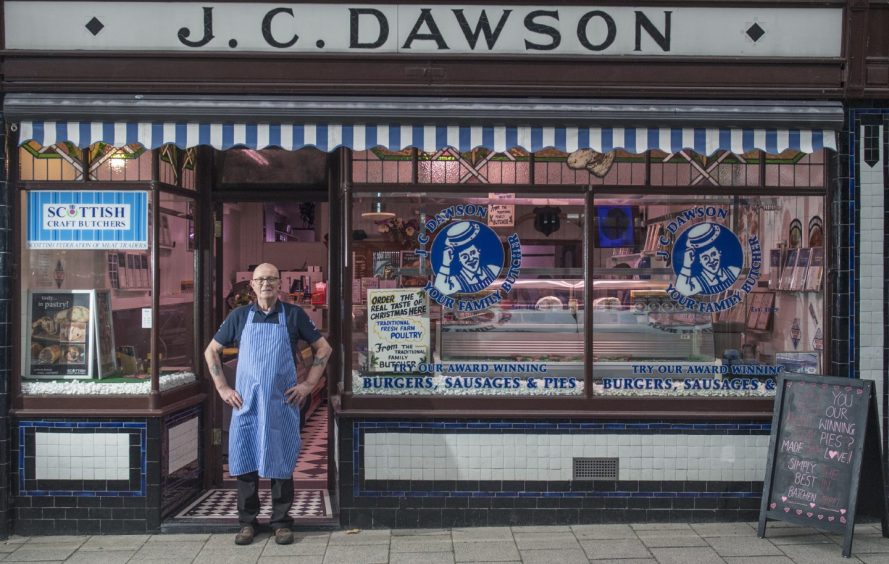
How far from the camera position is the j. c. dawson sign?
5.95 m

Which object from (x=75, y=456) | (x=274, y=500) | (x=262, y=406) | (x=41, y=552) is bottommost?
(x=41, y=552)

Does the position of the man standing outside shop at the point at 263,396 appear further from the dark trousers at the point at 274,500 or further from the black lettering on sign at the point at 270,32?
the black lettering on sign at the point at 270,32

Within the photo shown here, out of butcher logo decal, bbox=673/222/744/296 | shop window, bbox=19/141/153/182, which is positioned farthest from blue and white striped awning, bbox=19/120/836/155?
butcher logo decal, bbox=673/222/744/296

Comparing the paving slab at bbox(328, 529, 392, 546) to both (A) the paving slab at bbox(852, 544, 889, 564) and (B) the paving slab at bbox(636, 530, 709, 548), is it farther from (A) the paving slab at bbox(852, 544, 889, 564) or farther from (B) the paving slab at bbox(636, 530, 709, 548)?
(A) the paving slab at bbox(852, 544, 889, 564)

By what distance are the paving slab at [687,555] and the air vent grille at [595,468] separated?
68 centimetres

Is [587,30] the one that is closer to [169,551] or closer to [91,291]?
[91,291]

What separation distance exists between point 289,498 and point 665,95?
397cm

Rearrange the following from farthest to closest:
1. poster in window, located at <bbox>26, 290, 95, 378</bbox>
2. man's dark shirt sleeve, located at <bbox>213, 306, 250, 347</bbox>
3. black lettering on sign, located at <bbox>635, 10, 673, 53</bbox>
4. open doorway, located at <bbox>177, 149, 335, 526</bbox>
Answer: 1. open doorway, located at <bbox>177, 149, 335, 526</bbox>
2. poster in window, located at <bbox>26, 290, 95, 378</bbox>
3. black lettering on sign, located at <bbox>635, 10, 673, 53</bbox>
4. man's dark shirt sleeve, located at <bbox>213, 306, 250, 347</bbox>

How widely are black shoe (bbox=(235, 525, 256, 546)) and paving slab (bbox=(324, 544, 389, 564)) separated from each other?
56 cm

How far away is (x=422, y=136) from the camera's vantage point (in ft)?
19.3

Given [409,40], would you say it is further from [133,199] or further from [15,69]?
[15,69]

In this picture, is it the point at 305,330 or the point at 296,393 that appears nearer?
the point at 296,393

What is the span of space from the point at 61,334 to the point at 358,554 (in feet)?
9.20

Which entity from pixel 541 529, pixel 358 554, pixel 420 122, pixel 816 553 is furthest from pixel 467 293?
pixel 816 553
